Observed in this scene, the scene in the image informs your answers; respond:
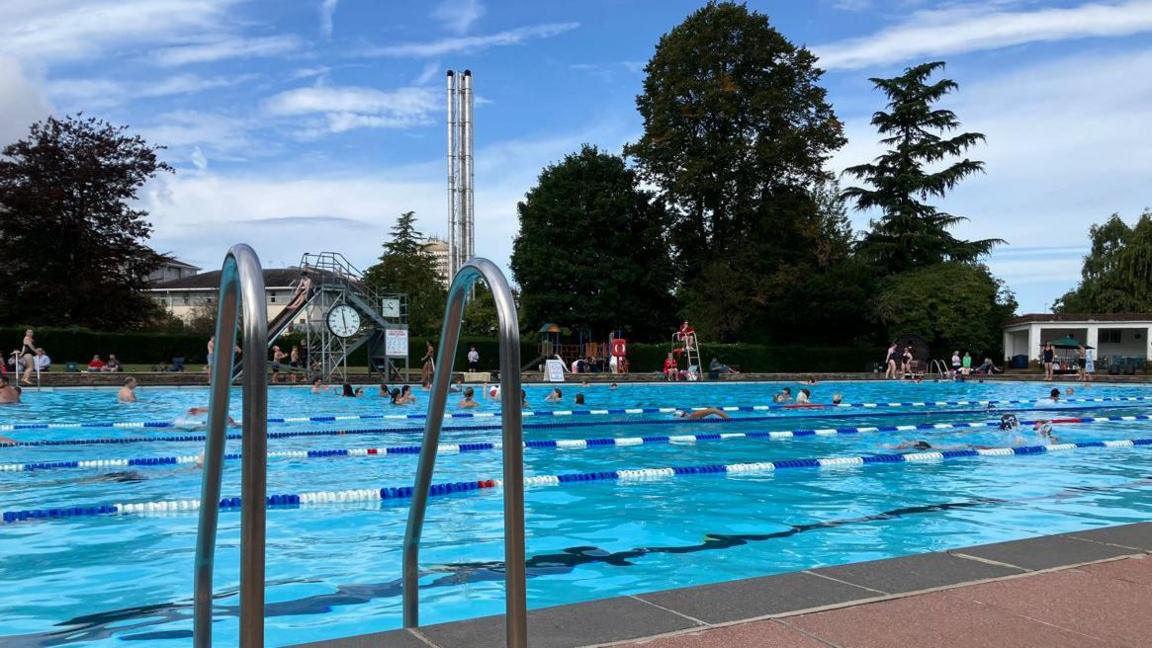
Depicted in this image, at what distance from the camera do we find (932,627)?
3.08 m

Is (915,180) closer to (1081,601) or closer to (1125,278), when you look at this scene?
(1125,278)

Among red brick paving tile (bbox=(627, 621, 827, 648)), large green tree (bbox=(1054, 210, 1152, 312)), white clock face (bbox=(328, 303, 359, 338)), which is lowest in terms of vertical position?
red brick paving tile (bbox=(627, 621, 827, 648))

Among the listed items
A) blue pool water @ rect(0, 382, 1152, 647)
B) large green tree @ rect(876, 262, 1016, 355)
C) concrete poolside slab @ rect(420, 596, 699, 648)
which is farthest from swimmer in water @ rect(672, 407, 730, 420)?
large green tree @ rect(876, 262, 1016, 355)

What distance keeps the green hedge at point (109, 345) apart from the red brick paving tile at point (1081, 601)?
33.3 m

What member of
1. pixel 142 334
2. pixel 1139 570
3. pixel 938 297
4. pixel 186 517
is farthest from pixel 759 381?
pixel 1139 570

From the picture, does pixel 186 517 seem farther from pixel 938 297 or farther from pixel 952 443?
pixel 938 297

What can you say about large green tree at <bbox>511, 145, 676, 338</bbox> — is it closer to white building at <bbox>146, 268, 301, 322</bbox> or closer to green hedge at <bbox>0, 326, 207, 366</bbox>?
green hedge at <bbox>0, 326, 207, 366</bbox>

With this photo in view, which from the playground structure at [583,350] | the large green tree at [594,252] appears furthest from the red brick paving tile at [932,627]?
the large green tree at [594,252]

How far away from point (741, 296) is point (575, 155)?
470 inches

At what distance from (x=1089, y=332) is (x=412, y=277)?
43321 millimetres

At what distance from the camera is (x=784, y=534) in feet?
24.4

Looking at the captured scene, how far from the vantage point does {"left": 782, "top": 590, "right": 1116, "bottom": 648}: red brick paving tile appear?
2922 mm

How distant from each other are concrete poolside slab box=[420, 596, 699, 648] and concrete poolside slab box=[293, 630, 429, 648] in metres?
0.07

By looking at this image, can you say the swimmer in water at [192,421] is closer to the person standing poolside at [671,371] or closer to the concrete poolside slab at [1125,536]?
the concrete poolside slab at [1125,536]
